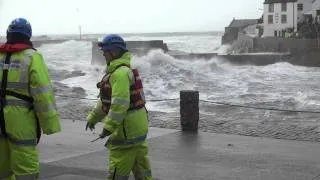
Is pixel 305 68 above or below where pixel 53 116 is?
below

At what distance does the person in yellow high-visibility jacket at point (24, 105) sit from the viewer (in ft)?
15.9

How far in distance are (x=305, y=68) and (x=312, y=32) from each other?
1526cm

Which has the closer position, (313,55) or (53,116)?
(53,116)

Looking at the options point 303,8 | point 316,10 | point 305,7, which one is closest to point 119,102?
point 316,10

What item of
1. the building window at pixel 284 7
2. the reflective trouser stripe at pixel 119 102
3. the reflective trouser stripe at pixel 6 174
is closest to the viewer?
the reflective trouser stripe at pixel 6 174

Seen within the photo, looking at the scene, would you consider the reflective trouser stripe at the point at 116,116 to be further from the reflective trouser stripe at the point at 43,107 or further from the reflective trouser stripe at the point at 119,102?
the reflective trouser stripe at the point at 43,107

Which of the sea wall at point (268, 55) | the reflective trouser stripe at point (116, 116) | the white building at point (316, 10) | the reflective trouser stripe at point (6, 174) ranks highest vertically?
the white building at point (316, 10)

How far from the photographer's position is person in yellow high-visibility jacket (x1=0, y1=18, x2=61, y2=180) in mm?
4832

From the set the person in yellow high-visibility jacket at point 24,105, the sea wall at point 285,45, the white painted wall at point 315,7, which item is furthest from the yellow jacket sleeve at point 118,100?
the white painted wall at point 315,7

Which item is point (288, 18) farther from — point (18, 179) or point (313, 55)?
point (18, 179)

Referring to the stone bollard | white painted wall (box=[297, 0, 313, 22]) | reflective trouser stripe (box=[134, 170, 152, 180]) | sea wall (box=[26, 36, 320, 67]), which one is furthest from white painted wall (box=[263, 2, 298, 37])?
reflective trouser stripe (box=[134, 170, 152, 180])

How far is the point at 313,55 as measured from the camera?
6238 centimetres

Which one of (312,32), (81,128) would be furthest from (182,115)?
(312,32)

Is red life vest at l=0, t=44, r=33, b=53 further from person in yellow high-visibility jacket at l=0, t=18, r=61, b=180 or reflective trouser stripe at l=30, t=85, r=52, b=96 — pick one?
reflective trouser stripe at l=30, t=85, r=52, b=96
